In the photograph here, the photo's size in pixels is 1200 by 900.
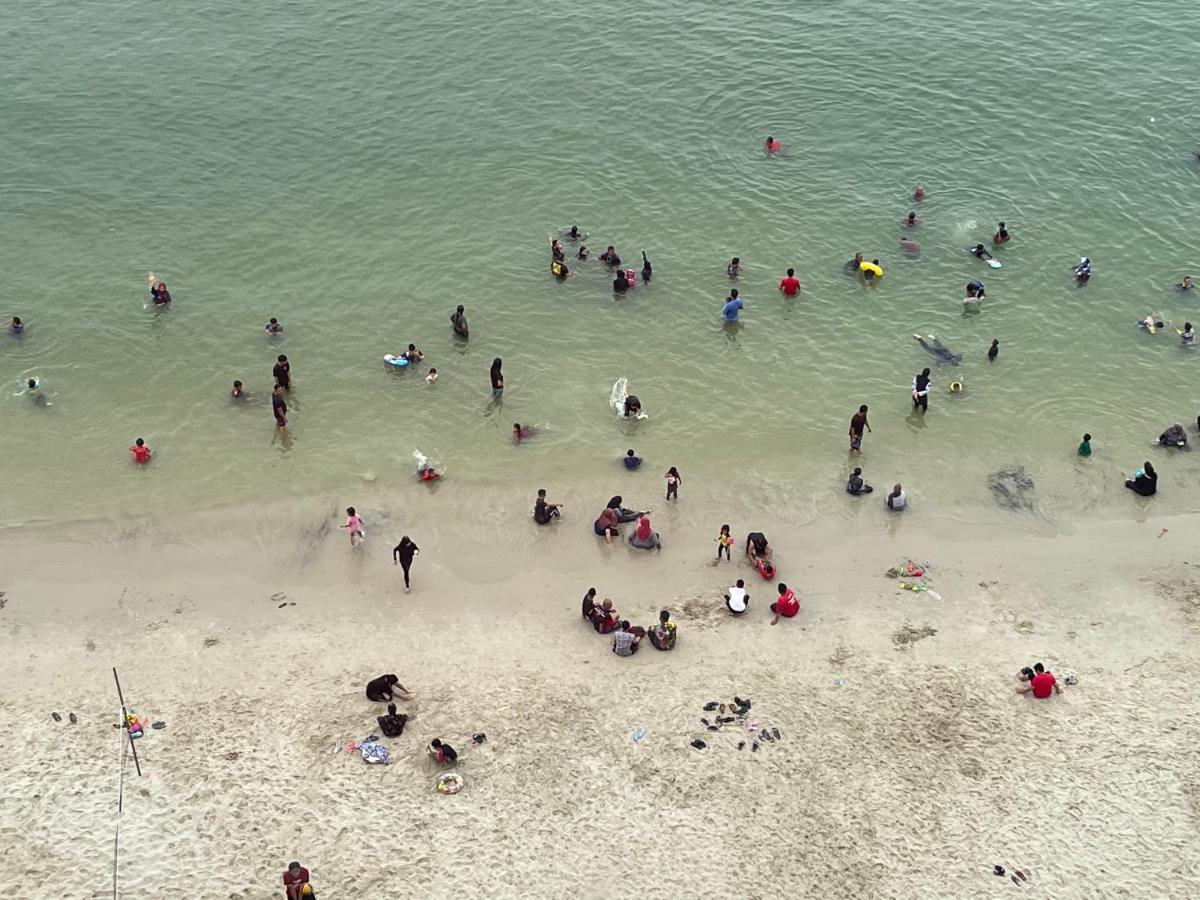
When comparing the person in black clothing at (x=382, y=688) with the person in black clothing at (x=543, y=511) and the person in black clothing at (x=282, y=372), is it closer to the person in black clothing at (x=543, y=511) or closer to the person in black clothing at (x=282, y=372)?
the person in black clothing at (x=543, y=511)

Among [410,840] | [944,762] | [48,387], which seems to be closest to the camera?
[410,840]

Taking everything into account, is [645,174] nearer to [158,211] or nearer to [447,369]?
[447,369]

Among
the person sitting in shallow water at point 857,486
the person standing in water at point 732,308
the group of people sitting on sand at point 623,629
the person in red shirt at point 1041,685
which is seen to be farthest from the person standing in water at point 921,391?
the group of people sitting on sand at point 623,629

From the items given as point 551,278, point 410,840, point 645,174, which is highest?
point 645,174

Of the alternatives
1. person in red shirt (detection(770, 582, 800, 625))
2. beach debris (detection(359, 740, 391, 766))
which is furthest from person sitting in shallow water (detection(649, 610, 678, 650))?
beach debris (detection(359, 740, 391, 766))

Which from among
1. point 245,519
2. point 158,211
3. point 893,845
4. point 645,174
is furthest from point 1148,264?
point 158,211

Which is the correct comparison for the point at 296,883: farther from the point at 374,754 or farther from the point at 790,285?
the point at 790,285

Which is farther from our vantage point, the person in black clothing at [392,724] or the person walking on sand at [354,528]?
the person walking on sand at [354,528]
